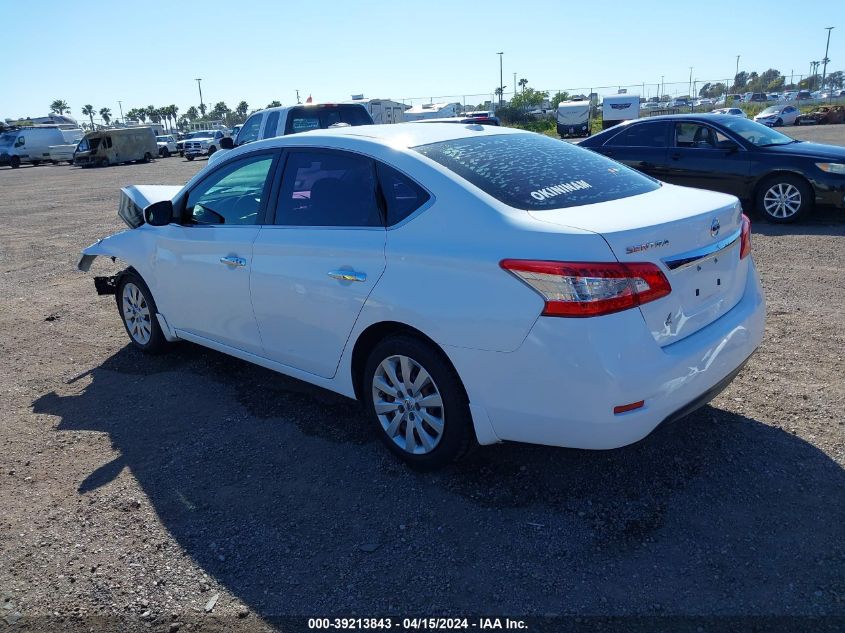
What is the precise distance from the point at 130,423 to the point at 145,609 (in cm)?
194

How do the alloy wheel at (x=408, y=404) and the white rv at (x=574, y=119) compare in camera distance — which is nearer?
the alloy wheel at (x=408, y=404)

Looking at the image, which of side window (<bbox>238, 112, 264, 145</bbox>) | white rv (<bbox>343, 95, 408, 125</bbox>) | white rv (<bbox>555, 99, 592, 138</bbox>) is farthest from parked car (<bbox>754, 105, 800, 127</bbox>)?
side window (<bbox>238, 112, 264, 145</bbox>)

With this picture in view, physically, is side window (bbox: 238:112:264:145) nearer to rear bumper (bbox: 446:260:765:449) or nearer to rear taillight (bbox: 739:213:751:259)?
rear taillight (bbox: 739:213:751:259)

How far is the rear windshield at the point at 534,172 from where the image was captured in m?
3.35

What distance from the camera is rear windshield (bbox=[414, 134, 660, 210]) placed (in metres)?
3.35

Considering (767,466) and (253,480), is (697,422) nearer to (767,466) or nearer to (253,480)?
(767,466)

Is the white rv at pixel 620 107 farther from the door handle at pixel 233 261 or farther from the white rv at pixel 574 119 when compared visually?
the door handle at pixel 233 261

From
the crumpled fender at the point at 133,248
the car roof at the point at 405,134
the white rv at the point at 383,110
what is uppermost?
the white rv at the point at 383,110

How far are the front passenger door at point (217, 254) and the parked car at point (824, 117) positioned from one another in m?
47.9

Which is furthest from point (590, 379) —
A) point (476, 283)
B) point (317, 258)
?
point (317, 258)

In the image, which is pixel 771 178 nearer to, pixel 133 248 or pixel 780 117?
pixel 133 248

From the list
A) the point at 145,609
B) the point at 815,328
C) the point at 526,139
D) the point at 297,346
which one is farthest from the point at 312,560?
the point at 815,328

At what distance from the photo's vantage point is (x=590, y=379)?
110 inches

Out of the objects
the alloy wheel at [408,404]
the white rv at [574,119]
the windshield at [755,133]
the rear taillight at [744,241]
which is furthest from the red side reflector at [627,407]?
the white rv at [574,119]
